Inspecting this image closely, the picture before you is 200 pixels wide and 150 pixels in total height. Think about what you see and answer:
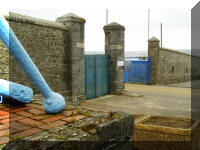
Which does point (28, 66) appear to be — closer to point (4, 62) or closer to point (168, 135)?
point (168, 135)

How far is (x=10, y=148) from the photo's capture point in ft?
4.57

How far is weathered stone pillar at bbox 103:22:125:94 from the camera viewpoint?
9586 millimetres

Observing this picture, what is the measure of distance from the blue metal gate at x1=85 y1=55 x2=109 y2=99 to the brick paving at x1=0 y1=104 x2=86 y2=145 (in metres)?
5.84

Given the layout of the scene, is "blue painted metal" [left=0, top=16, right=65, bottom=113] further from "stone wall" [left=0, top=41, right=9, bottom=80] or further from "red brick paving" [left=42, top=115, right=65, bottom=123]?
"stone wall" [left=0, top=41, right=9, bottom=80]

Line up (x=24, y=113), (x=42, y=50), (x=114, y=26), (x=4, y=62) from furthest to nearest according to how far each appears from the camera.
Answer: (x=114, y=26) → (x=42, y=50) → (x=4, y=62) → (x=24, y=113)

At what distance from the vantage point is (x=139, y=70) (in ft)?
44.1

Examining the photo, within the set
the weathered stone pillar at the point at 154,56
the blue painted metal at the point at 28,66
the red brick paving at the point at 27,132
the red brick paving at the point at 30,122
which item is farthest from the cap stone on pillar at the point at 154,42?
the red brick paving at the point at 27,132

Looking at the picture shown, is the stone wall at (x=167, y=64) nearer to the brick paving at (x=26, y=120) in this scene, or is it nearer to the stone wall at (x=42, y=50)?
the stone wall at (x=42, y=50)

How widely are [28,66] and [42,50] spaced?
4865 mm

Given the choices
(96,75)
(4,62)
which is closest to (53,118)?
(4,62)

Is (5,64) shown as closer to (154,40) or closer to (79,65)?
(79,65)

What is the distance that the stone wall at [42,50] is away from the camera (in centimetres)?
572

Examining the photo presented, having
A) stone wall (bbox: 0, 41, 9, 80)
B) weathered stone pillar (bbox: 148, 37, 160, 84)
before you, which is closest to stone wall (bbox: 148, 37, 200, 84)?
weathered stone pillar (bbox: 148, 37, 160, 84)

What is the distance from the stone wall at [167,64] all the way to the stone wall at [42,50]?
A: 283 inches
